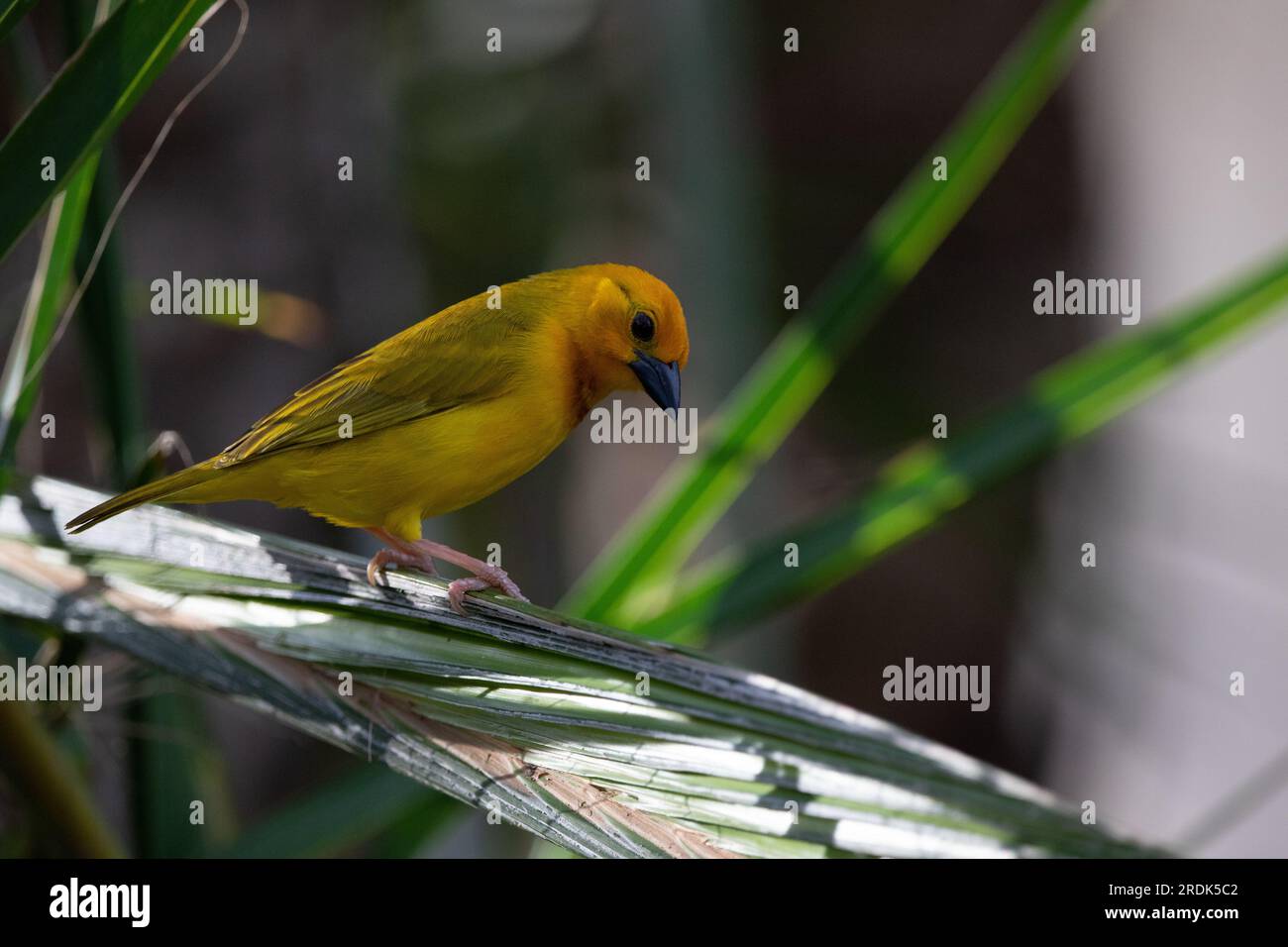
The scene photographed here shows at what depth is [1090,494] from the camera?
522cm

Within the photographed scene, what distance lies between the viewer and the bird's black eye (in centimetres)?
176

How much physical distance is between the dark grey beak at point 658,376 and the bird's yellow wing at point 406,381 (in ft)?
0.56

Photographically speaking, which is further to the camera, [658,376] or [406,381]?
[658,376]

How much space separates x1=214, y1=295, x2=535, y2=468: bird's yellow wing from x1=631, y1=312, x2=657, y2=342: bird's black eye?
0.16 m

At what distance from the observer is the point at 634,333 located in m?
1.77

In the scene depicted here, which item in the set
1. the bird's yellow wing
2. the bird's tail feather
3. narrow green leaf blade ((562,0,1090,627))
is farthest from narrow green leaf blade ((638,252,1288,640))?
the bird's tail feather

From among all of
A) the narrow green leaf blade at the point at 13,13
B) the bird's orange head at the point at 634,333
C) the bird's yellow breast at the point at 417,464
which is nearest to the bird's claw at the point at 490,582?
the bird's yellow breast at the point at 417,464

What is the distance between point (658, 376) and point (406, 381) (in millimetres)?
385

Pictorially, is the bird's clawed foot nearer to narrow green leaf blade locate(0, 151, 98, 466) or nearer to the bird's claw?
the bird's claw

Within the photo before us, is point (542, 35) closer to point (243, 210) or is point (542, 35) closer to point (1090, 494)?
point (243, 210)

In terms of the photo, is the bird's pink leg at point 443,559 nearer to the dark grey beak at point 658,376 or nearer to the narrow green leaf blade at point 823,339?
the narrow green leaf blade at point 823,339

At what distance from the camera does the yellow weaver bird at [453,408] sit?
1.55 meters

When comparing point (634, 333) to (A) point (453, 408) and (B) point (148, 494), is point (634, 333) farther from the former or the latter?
(B) point (148, 494)

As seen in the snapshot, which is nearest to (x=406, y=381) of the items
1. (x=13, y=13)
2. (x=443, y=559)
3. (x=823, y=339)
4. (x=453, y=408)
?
(x=453, y=408)
